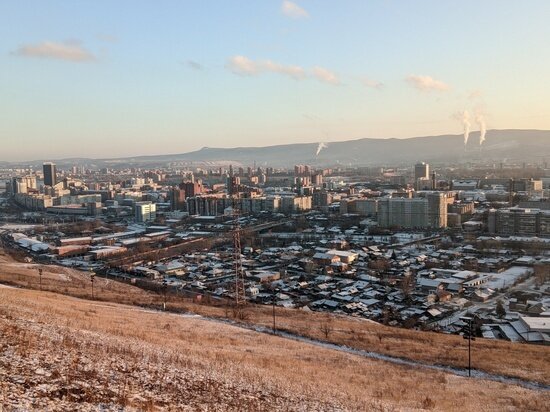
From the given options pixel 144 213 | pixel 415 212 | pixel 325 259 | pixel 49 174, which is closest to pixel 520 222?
pixel 415 212

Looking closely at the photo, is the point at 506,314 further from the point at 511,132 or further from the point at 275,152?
the point at 275,152

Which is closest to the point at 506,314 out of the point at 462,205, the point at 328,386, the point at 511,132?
the point at 328,386

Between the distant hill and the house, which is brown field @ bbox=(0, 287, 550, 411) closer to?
the house

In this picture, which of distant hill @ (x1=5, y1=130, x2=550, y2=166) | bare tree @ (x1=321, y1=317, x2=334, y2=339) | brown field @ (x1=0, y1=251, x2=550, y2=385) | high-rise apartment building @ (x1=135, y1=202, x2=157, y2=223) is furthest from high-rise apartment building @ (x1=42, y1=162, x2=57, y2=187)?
distant hill @ (x1=5, y1=130, x2=550, y2=166)

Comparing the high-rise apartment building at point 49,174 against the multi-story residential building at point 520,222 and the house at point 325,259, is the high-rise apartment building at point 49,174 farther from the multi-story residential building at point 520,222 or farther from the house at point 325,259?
the multi-story residential building at point 520,222

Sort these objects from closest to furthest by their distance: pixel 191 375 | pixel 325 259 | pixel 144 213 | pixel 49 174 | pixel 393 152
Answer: pixel 191 375 → pixel 325 259 → pixel 144 213 → pixel 49 174 → pixel 393 152

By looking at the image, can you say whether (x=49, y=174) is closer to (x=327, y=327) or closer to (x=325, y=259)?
(x=325, y=259)
